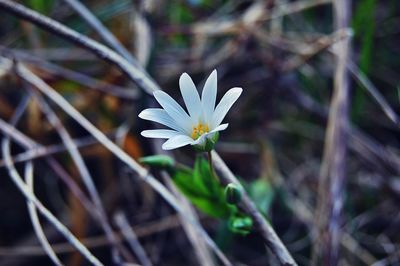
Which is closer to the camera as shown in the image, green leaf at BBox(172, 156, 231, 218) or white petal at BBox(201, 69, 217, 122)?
white petal at BBox(201, 69, 217, 122)

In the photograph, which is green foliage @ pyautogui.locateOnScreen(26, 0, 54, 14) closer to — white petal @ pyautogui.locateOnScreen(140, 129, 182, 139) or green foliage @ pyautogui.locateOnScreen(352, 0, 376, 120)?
white petal @ pyautogui.locateOnScreen(140, 129, 182, 139)

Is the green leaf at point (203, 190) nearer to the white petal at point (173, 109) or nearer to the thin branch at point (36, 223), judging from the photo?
the white petal at point (173, 109)

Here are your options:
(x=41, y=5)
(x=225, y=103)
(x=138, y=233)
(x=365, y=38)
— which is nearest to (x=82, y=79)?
(x=41, y=5)

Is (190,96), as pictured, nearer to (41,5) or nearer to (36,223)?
(36,223)

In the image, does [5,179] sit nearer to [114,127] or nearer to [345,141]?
[114,127]

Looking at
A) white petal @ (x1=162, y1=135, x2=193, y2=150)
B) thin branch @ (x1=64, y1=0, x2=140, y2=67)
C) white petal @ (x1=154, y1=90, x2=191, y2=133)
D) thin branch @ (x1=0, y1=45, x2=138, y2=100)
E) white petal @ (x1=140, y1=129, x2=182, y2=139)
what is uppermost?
thin branch @ (x1=0, y1=45, x2=138, y2=100)

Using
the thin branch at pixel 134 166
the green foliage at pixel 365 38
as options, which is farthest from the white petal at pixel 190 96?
the green foliage at pixel 365 38

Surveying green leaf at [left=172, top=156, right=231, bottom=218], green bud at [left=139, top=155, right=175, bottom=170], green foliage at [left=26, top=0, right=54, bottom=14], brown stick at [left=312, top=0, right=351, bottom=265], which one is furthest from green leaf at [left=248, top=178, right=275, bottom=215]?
green foliage at [left=26, top=0, right=54, bottom=14]

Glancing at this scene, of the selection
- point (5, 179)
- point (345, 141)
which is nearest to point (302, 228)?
point (345, 141)
